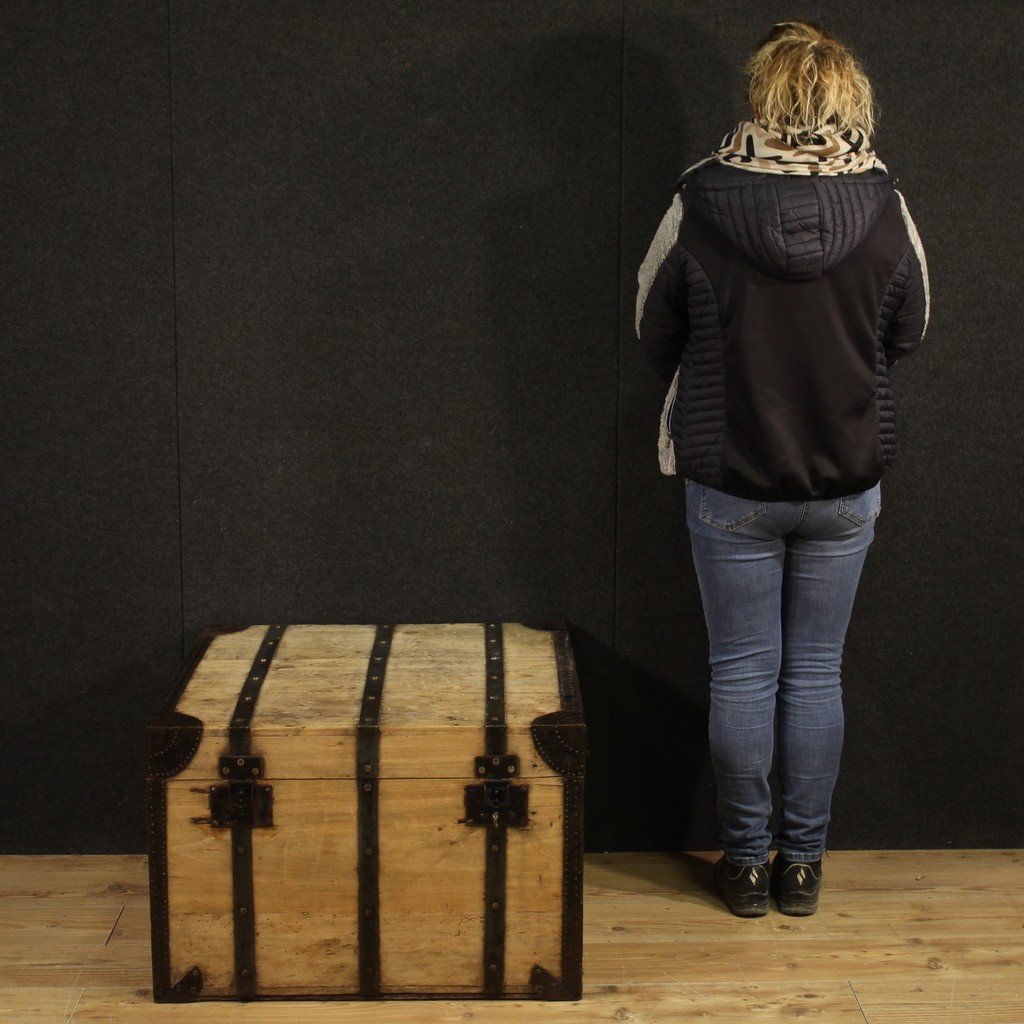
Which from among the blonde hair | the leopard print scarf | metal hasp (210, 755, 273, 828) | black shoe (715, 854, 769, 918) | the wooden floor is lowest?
the wooden floor

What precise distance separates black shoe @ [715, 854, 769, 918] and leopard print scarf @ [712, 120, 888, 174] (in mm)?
1323

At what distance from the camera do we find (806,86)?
2.12m

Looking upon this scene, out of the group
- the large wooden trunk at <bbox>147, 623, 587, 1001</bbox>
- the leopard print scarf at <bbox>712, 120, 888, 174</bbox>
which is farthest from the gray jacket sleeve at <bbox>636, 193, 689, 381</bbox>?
the large wooden trunk at <bbox>147, 623, 587, 1001</bbox>

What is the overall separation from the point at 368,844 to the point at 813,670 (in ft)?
2.96

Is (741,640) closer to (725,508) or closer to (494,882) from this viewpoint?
(725,508)

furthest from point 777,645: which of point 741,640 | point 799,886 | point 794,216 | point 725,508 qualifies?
point 794,216

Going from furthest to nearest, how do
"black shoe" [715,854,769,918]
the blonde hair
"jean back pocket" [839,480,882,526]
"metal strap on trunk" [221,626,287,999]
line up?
1. "black shoe" [715,854,769,918]
2. "jean back pocket" [839,480,882,526]
3. "metal strap on trunk" [221,626,287,999]
4. the blonde hair

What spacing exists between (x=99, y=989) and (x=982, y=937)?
1644 mm

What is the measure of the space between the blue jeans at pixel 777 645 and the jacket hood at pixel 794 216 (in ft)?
1.40

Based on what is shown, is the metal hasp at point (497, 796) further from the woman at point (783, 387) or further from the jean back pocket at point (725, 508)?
the jean back pocket at point (725, 508)

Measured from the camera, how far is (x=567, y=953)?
228 centimetres

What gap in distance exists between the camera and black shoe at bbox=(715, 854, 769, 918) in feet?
8.34

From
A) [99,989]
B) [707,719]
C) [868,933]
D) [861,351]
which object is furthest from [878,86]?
[99,989]

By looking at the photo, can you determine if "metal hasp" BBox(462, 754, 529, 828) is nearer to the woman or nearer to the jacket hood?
the woman
